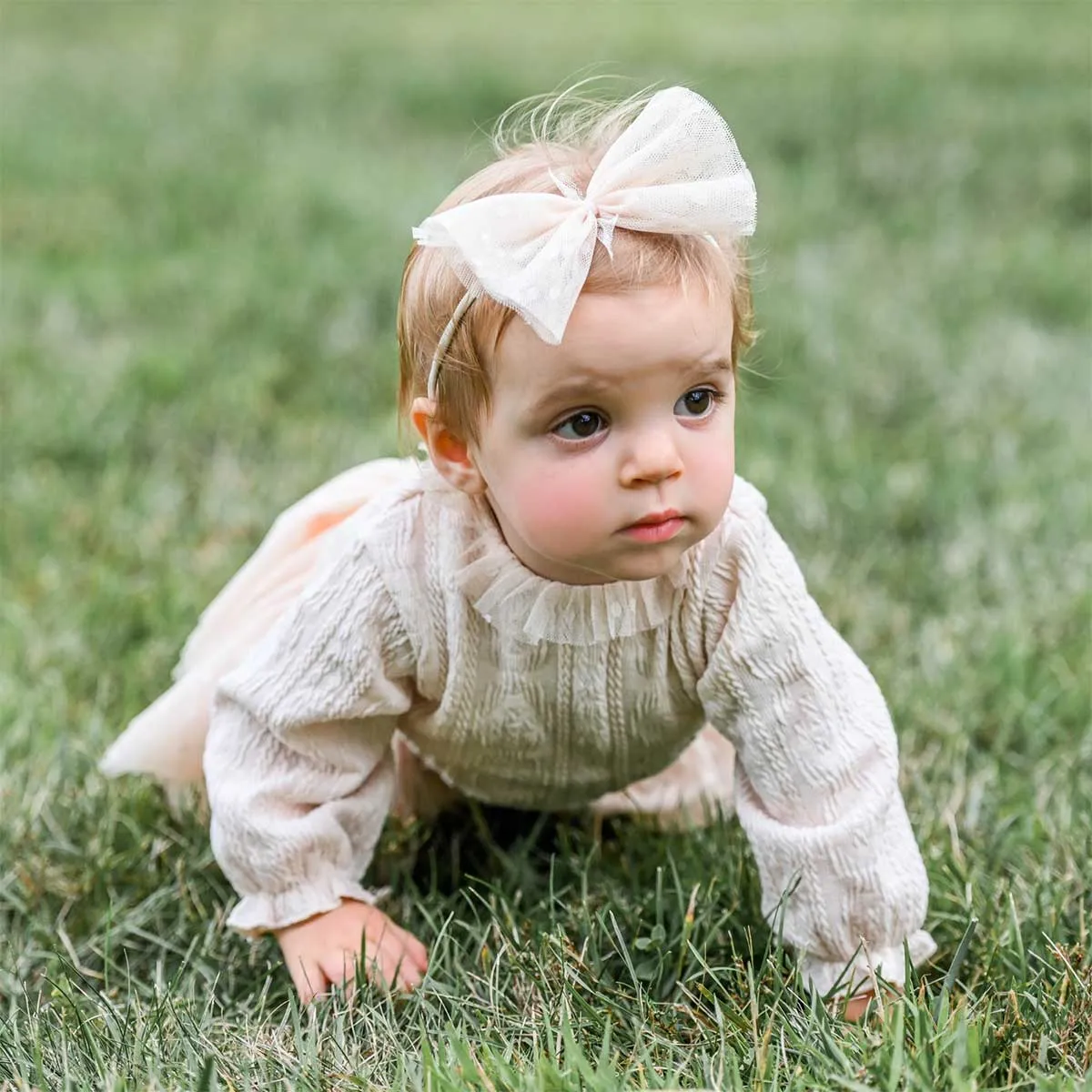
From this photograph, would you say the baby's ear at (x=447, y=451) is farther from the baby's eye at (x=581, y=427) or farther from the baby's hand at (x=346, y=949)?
the baby's hand at (x=346, y=949)

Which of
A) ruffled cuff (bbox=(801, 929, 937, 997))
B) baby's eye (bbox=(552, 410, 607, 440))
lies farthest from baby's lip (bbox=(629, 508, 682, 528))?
ruffled cuff (bbox=(801, 929, 937, 997))

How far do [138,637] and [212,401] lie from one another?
3.77 ft

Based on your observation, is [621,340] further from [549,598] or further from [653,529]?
[549,598]

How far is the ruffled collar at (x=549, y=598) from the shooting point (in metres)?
1.90

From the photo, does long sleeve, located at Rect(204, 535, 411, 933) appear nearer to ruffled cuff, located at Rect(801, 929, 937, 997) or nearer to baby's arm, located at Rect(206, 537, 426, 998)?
baby's arm, located at Rect(206, 537, 426, 998)

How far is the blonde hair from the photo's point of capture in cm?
169

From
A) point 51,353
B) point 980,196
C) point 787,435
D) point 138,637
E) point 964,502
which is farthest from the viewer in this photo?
point 980,196

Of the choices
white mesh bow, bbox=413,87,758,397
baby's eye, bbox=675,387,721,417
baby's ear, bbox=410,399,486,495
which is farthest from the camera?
baby's ear, bbox=410,399,486,495

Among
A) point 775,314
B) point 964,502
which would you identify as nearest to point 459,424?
point 964,502

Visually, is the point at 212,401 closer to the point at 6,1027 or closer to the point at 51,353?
the point at 51,353

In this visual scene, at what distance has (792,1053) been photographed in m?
1.82

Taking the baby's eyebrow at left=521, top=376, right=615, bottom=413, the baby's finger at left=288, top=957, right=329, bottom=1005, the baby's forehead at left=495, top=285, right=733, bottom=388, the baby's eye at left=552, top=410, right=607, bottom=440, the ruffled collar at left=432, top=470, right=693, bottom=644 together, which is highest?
the baby's forehead at left=495, top=285, right=733, bottom=388

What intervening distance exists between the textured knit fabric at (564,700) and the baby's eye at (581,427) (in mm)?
246

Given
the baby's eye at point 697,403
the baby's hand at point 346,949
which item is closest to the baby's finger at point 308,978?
the baby's hand at point 346,949
